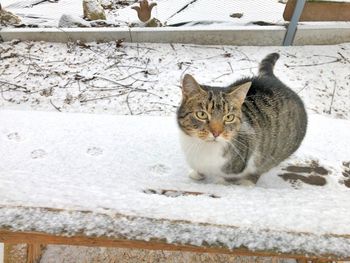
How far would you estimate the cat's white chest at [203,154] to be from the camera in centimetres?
144

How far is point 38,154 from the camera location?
153cm


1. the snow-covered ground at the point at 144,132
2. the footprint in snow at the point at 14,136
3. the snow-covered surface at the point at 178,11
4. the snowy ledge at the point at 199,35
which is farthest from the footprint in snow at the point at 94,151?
the snow-covered surface at the point at 178,11

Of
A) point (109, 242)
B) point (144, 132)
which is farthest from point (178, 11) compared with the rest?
point (109, 242)

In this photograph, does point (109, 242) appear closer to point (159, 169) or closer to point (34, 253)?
point (159, 169)

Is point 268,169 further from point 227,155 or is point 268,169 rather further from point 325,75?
point 325,75

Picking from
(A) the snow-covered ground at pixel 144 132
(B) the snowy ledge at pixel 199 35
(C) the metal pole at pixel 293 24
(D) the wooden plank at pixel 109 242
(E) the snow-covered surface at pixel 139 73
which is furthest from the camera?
(B) the snowy ledge at pixel 199 35

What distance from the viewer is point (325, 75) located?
3.01m

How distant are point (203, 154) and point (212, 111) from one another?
0.64 feet

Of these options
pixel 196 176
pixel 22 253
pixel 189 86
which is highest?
pixel 189 86

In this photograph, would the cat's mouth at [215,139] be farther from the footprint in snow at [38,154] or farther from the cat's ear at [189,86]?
the footprint in snow at [38,154]

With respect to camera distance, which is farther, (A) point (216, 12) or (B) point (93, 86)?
(A) point (216, 12)

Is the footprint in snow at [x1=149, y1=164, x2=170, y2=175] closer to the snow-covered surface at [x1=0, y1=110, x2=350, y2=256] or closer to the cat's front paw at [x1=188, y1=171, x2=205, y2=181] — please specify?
the snow-covered surface at [x1=0, y1=110, x2=350, y2=256]

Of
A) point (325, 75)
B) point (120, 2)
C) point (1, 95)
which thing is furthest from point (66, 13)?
point (325, 75)

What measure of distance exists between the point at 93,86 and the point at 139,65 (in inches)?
19.0
